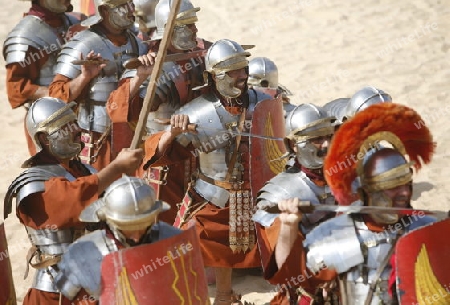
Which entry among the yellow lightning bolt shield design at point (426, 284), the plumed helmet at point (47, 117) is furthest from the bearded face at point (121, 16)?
the yellow lightning bolt shield design at point (426, 284)

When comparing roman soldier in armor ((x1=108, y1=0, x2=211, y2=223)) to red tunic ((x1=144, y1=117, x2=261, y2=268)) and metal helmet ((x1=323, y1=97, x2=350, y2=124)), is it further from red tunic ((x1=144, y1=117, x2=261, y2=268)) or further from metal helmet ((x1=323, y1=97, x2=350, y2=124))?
metal helmet ((x1=323, y1=97, x2=350, y2=124))

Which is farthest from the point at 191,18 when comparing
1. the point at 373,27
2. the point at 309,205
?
the point at 373,27

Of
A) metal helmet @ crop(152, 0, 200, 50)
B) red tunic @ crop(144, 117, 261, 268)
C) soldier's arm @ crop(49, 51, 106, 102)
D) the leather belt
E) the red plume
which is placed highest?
metal helmet @ crop(152, 0, 200, 50)

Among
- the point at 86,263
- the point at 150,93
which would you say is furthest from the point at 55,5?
the point at 86,263

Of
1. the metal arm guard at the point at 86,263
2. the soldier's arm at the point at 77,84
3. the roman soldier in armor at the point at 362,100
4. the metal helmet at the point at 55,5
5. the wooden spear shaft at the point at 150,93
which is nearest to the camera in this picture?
the metal arm guard at the point at 86,263

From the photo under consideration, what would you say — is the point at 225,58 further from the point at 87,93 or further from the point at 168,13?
the point at 87,93

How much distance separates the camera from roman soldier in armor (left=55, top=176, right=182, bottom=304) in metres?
6.18

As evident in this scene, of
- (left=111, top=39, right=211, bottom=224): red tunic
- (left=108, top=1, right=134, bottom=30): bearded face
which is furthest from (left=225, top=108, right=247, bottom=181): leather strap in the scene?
(left=108, top=1, right=134, bottom=30): bearded face

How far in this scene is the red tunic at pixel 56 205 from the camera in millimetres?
6980

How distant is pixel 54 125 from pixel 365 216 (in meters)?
2.24

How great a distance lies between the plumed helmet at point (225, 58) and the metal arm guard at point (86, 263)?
7.51 ft

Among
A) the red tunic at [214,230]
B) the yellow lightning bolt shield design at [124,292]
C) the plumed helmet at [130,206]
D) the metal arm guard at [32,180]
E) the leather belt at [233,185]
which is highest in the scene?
the plumed helmet at [130,206]

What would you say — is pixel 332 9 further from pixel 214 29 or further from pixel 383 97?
pixel 383 97

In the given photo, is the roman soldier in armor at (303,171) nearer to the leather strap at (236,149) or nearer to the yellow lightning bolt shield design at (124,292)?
the leather strap at (236,149)
